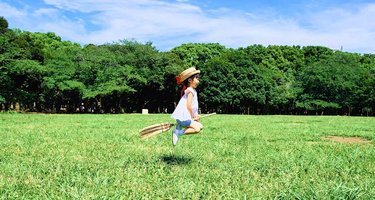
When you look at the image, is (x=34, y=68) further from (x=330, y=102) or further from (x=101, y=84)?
(x=330, y=102)

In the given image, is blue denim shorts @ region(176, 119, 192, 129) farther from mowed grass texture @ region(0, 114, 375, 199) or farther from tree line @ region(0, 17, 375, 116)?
tree line @ region(0, 17, 375, 116)

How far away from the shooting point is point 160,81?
61.2 metres

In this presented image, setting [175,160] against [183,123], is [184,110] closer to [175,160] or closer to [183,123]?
[183,123]

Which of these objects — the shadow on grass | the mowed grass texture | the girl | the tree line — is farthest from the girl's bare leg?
the tree line

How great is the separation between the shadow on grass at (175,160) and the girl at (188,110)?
2.20 feet

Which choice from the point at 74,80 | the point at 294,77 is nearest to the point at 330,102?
the point at 294,77

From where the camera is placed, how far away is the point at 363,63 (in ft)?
261

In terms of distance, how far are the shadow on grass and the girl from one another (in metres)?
0.67

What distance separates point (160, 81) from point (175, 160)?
52.4 m

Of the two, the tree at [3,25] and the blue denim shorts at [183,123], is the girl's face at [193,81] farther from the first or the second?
the tree at [3,25]

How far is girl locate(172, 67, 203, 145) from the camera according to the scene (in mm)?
8048

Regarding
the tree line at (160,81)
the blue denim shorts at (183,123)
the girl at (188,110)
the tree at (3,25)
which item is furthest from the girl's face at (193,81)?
the tree at (3,25)

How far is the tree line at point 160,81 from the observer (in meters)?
55.0

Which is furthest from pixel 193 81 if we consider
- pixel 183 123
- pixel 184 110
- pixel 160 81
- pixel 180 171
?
pixel 160 81
